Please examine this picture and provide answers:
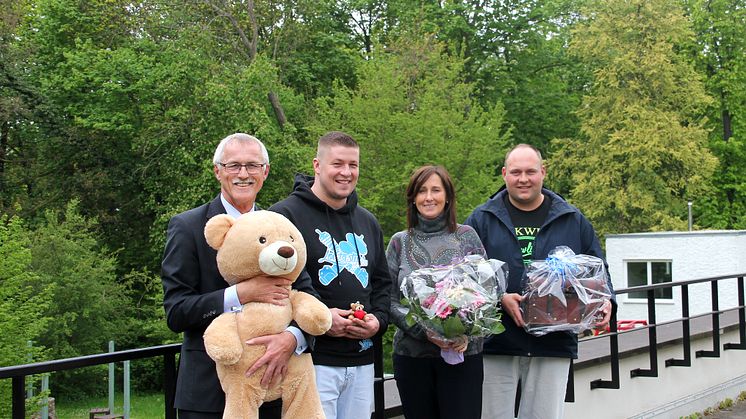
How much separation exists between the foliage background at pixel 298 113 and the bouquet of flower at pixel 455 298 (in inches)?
755

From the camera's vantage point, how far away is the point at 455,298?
3.88m

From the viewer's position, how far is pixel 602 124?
1120 inches

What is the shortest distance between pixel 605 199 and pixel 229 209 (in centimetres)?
2579

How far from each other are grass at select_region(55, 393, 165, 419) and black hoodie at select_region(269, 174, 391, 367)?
19458 mm

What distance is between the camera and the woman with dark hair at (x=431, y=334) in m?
4.07

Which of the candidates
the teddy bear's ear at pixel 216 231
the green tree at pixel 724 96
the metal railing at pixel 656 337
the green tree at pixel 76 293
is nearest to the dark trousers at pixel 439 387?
the teddy bear's ear at pixel 216 231

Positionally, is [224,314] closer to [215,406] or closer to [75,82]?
[215,406]

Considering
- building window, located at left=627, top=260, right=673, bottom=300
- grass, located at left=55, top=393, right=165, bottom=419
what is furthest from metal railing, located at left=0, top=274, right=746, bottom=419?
grass, located at left=55, top=393, right=165, bottom=419

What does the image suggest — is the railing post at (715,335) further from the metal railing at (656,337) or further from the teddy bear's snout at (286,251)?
the teddy bear's snout at (286,251)

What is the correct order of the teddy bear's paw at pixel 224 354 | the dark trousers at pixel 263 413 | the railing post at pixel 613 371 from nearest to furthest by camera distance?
the teddy bear's paw at pixel 224 354
the dark trousers at pixel 263 413
the railing post at pixel 613 371

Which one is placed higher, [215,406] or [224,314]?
[224,314]

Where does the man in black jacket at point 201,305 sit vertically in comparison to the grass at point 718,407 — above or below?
above

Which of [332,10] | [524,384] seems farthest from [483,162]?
[524,384]

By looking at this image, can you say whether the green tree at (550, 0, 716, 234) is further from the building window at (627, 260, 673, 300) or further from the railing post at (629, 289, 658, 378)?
the railing post at (629, 289, 658, 378)
